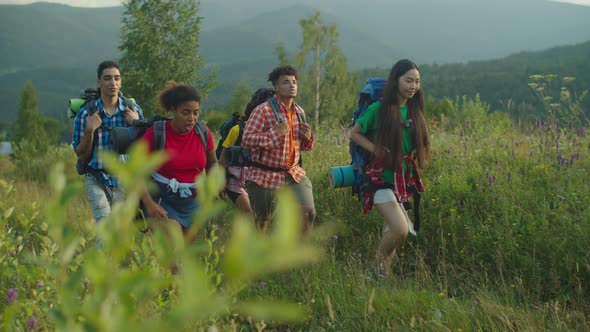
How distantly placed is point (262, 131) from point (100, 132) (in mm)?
1470

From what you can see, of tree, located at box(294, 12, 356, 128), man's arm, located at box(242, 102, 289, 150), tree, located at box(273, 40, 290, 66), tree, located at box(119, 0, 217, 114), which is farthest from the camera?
tree, located at box(294, 12, 356, 128)

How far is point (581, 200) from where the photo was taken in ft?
15.3

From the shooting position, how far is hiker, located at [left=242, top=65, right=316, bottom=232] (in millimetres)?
5262

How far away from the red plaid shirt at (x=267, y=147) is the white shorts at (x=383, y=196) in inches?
35.2

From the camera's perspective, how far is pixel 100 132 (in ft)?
16.5

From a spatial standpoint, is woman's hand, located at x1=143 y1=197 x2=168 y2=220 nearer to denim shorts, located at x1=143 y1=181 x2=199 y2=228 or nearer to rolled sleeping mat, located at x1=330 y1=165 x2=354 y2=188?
denim shorts, located at x1=143 y1=181 x2=199 y2=228

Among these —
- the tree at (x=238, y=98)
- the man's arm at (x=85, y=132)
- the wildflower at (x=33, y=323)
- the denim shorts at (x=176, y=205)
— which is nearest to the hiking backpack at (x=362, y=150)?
the denim shorts at (x=176, y=205)

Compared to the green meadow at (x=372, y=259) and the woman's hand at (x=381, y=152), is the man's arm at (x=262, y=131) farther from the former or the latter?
the green meadow at (x=372, y=259)

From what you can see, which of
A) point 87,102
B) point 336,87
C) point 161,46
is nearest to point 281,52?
point 336,87

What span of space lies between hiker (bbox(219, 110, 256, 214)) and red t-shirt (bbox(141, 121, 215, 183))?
39.2 inches

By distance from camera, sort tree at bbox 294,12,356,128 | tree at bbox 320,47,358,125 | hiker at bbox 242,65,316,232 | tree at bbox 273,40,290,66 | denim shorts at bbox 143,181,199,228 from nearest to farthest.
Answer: denim shorts at bbox 143,181,199,228 → hiker at bbox 242,65,316,232 → tree at bbox 273,40,290,66 → tree at bbox 294,12,356,128 → tree at bbox 320,47,358,125

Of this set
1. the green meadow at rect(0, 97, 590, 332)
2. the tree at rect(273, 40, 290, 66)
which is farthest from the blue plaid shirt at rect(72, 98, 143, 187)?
the tree at rect(273, 40, 290, 66)

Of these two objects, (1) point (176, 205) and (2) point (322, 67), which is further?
(2) point (322, 67)

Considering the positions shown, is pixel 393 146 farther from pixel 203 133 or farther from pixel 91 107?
pixel 91 107
